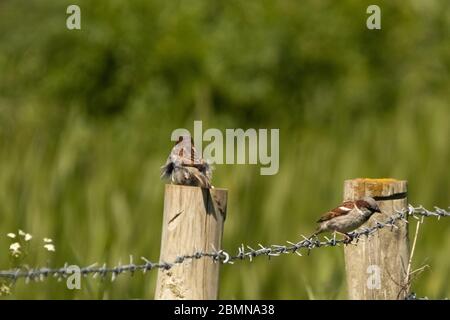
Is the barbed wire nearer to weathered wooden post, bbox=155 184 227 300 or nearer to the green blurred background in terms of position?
weathered wooden post, bbox=155 184 227 300

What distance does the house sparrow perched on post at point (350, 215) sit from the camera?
202 inches

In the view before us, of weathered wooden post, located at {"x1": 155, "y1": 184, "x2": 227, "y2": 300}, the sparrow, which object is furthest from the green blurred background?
weathered wooden post, located at {"x1": 155, "y1": 184, "x2": 227, "y2": 300}

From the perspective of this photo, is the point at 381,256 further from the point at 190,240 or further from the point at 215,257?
the point at 190,240

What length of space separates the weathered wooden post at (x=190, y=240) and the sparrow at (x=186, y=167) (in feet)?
2.67

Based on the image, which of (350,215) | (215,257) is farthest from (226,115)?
(215,257)

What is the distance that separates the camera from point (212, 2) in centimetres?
1477

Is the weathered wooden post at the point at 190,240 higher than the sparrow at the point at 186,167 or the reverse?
the reverse

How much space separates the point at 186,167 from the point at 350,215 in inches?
38.8

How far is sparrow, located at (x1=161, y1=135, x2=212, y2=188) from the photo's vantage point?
579 centimetres

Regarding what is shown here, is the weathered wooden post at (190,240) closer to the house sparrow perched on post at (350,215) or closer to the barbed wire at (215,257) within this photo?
the barbed wire at (215,257)

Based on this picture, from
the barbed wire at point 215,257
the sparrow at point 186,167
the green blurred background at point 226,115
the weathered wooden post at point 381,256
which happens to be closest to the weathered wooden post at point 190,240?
the barbed wire at point 215,257

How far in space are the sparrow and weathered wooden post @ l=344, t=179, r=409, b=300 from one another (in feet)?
2.98

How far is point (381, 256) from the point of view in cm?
511

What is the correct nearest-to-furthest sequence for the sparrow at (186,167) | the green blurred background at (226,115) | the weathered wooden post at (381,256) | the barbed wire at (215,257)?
the barbed wire at (215,257) → the weathered wooden post at (381,256) → the sparrow at (186,167) → the green blurred background at (226,115)
